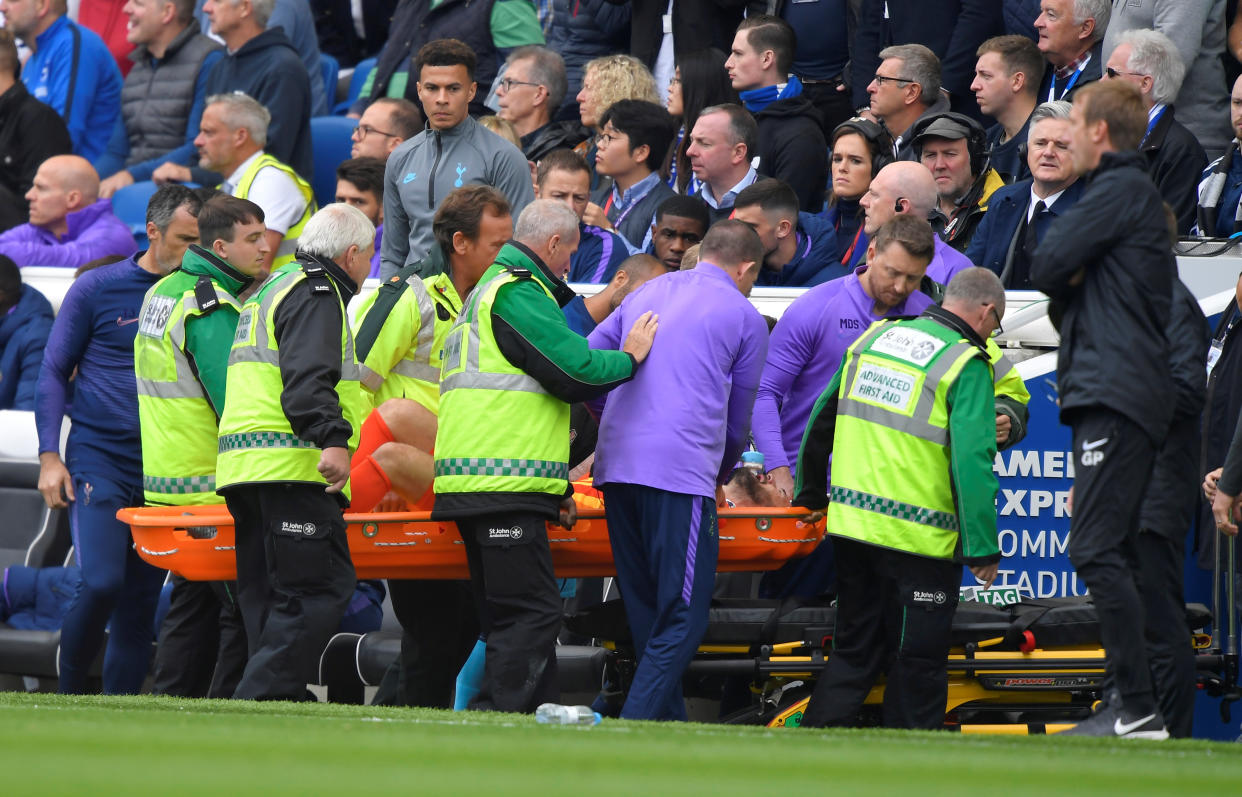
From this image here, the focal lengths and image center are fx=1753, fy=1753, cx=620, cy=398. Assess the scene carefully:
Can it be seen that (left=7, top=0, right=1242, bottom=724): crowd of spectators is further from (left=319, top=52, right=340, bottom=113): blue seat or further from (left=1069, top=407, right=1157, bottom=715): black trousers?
(left=1069, top=407, right=1157, bottom=715): black trousers

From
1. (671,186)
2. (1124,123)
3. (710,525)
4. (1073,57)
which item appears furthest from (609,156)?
(1124,123)

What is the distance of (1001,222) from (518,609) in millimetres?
3307

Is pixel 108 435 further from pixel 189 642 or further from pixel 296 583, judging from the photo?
pixel 296 583

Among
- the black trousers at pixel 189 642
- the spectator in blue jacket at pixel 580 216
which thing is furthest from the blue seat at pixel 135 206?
the black trousers at pixel 189 642

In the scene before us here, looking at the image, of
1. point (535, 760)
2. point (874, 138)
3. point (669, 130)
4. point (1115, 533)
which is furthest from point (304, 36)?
point (535, 760)

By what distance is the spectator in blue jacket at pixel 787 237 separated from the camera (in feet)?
27.0

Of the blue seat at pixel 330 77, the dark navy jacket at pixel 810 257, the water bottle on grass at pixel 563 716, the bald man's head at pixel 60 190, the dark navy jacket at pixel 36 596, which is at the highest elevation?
the blue seat at pixel 330 77

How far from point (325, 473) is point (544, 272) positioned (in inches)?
44.1

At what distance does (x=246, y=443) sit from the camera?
674cm

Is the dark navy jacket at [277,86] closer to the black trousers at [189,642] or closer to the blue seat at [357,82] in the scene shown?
the blue seat at [357,82]

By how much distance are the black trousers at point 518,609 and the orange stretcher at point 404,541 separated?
36cm

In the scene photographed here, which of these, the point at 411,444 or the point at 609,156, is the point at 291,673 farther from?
the point at 609,156

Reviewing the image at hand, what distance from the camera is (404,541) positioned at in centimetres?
688

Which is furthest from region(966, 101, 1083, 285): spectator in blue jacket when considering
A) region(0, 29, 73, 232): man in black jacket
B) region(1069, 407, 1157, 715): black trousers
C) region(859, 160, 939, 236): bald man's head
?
region(0, 29, 73, 232): man in black jacket
